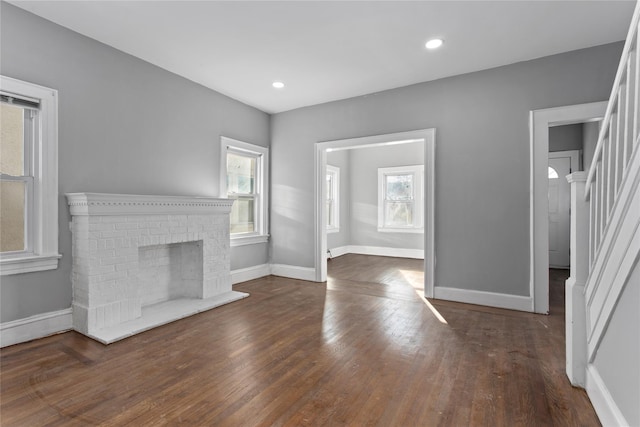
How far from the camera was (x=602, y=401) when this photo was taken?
1.63 m

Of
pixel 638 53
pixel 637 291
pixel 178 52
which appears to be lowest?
pixel 637 291

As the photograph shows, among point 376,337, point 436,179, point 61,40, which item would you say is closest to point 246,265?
point 376,337

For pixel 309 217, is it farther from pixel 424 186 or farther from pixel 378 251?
pixel 378 251

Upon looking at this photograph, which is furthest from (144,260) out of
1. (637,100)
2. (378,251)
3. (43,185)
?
(378,251)

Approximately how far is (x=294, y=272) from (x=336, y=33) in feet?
11.2

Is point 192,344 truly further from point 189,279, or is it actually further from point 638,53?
point 638,53

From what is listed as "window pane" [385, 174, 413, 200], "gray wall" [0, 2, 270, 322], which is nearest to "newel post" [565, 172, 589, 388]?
"gray wall" [0, 2, 270, 322]

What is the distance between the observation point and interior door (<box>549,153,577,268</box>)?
5676mm

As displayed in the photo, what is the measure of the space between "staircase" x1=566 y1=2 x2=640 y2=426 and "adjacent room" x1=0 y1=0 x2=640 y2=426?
0.05ft

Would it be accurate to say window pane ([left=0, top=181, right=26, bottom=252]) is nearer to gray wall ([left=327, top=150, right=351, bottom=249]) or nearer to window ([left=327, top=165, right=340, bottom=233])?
gray wall ([left=327, top=150, right=351, bottom=249])

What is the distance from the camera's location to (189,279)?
3.84 m

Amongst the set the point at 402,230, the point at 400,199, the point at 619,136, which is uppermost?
the point at 619,136

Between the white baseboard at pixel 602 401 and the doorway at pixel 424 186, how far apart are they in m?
2.10

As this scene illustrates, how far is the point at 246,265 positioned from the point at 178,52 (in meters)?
2.94
